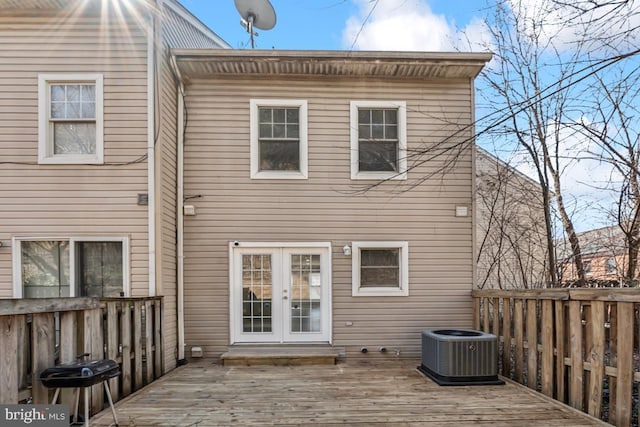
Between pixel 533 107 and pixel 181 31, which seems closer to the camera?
pixel 181 31

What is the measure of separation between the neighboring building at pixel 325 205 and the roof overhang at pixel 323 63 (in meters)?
0.03

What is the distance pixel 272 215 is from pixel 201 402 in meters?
2.87

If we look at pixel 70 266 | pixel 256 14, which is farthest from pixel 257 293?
pixel 256 14

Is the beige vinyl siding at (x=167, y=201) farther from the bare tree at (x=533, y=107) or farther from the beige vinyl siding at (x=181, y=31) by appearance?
the bare tree at (x=533, y=107)

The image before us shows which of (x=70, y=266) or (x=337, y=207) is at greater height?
(x=337, y=207)

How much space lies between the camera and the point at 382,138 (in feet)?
20.4

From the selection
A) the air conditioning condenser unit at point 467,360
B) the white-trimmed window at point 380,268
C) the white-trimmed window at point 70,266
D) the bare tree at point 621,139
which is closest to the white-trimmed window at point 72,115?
the white-trimmed window at point 70,266

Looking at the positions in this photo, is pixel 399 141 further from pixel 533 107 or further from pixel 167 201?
pixel 167 201

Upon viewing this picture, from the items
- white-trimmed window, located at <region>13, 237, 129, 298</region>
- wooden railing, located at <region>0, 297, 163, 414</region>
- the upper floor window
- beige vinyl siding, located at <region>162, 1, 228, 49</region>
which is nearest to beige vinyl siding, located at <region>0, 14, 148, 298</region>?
white-trimmed window, located at <region>13, 237, 129, 298</region>

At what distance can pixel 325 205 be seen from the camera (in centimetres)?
604

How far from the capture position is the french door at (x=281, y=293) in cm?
594

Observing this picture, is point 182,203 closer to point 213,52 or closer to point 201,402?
point 213,52

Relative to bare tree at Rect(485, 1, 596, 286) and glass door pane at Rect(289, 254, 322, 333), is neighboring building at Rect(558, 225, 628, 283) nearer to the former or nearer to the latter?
bare tree at Rect(485, 1, 596, 286)

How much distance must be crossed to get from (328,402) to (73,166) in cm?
461
